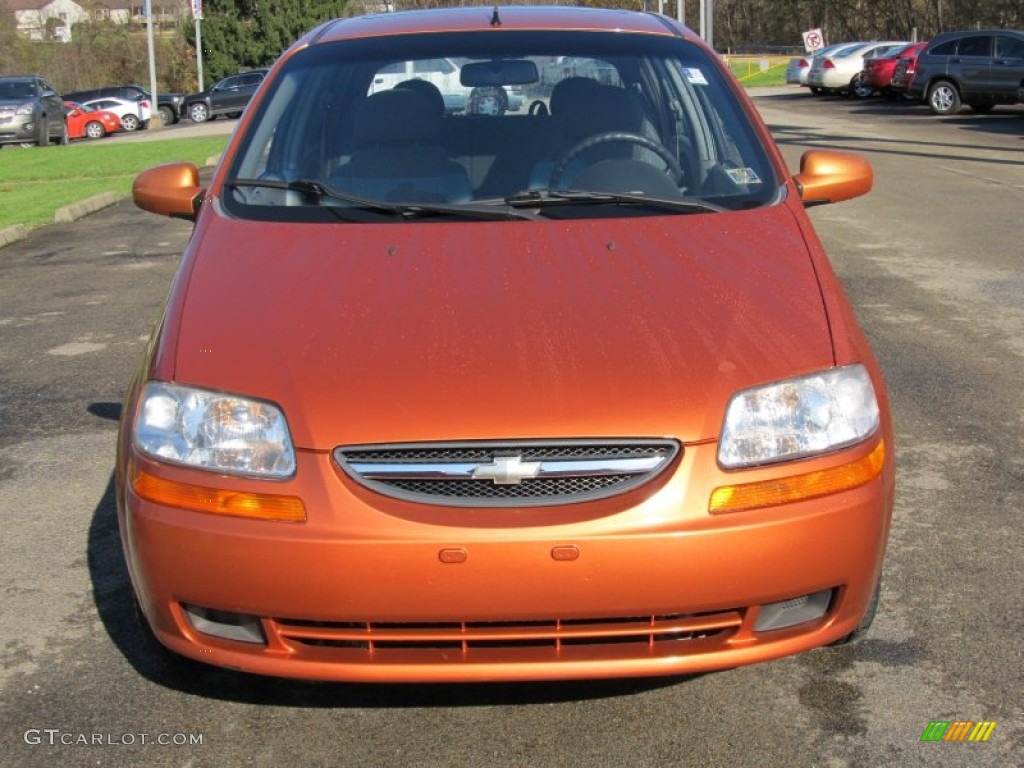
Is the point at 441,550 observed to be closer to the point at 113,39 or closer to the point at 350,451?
the point at 350,451

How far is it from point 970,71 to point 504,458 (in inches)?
1102

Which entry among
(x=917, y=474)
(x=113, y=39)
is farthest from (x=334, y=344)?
(x=113, y=39)

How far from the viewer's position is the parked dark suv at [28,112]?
2750cm

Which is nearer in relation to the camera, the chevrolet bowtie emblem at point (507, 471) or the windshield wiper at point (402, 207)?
the chevrolet bowtie emblem at point (507, 471)

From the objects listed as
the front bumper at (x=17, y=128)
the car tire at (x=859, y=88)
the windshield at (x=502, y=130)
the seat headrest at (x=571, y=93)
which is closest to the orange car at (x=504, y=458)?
the windshield at (x=502, y=130)

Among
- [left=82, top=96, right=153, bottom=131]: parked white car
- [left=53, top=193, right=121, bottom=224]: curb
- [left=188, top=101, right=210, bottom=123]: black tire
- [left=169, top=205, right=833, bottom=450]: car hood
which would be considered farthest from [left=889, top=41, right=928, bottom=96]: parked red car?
[left=169, top=205, right=833, bottom=450]: car hood

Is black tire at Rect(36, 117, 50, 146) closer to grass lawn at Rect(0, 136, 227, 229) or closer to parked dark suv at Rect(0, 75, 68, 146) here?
parked dark suv at Rect(0, 75, 68, 146)

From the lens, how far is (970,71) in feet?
92.4

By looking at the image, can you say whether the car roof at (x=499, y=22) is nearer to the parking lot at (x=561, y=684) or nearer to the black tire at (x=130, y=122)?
the parking lot at (x=561, y=684)

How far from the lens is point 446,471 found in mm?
2770

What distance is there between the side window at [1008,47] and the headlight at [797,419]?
27017 mm

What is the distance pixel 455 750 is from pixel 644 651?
1.69 feet

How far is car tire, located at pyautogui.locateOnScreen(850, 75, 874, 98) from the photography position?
3612 centimetres

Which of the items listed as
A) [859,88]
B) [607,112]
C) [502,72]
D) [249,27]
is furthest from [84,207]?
[249,27]
